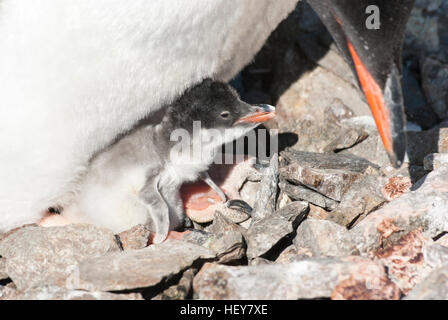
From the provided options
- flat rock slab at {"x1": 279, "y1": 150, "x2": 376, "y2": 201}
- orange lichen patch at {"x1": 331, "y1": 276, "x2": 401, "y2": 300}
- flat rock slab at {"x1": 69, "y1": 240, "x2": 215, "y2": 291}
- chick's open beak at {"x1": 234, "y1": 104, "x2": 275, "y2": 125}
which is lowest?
orange lichen patch at {"x1": 331, "y1": 276, "x2": 401, "y2": 300}

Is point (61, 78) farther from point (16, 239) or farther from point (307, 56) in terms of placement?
point (307, 56)

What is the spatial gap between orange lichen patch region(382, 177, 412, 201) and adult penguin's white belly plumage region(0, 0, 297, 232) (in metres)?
0.87

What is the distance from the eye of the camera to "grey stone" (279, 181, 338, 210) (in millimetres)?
2668

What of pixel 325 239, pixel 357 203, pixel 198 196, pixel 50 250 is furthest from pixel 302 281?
pixel 198 196

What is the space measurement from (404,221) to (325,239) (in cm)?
29

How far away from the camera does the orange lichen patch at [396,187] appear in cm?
263

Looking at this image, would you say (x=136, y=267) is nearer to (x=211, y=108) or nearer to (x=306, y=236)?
(x=306, y=236)

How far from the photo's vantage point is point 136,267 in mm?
2148

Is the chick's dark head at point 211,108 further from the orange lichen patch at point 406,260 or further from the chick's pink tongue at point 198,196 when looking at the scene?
the orange lichen patch at point 406,260

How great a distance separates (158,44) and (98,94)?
1.00 ft

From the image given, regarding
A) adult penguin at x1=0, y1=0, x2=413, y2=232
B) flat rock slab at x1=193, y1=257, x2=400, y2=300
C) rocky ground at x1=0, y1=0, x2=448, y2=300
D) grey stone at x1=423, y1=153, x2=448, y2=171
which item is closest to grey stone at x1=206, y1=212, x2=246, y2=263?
rocky ground at x1=0, y1=0, x2=448, y2=300

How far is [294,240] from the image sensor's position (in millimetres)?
2451

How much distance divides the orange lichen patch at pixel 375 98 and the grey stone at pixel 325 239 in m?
0.35

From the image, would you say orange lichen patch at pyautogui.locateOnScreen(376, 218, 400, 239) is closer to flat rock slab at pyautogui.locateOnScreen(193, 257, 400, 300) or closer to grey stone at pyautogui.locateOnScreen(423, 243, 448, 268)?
grey stone at pyautogui.locateOnScreen(423, 243, 448, 268)
